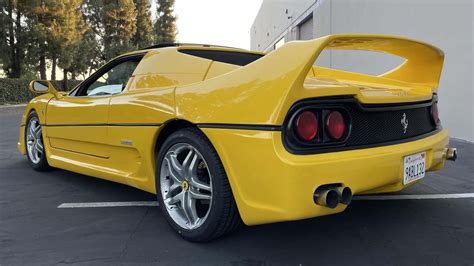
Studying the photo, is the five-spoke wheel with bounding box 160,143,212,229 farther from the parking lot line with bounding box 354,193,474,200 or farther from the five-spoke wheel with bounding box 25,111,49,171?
the five-spoke wheel with bounding box 25,111,49,171

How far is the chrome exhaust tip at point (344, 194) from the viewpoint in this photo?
6.66ft

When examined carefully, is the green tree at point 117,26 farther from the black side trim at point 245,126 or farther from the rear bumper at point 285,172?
the rear bumper at point 285,172

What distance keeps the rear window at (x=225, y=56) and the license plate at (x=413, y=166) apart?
165 cm

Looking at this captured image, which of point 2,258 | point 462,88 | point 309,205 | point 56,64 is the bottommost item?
point 2,258

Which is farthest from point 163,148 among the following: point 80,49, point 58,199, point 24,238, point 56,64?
point 80,49

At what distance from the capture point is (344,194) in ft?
6.75

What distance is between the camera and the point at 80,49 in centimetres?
2402

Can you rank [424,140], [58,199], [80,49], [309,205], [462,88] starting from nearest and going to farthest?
[309,205] → [424,140] → [58,199] → [462,88] → [80,49]

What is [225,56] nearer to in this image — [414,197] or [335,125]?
[335,125]

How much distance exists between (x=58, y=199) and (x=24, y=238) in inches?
35.4

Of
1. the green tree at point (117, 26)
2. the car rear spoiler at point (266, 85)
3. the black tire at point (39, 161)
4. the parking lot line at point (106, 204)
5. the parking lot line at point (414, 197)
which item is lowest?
the parking lot line at point (106, 204)

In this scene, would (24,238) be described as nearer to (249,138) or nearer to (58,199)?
(58,199)

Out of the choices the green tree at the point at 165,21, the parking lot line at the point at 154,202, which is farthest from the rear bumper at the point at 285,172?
the green tree at the point at 165,21

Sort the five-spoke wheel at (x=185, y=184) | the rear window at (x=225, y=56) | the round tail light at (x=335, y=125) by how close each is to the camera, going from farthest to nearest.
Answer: the rear window at (x=225, y=56), the five-spoke wheel at (x=185, y=184), the round tail light at (x=335, y=125)
